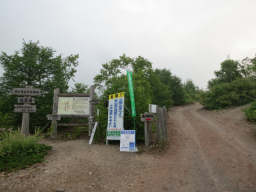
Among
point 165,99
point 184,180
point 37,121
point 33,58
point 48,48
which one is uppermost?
point 48,48

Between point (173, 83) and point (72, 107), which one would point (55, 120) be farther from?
point (173, 83)

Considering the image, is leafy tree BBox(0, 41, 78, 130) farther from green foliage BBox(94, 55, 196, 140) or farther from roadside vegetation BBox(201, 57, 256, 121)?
roadside vegetation BBox(201, 57, 256, 121)

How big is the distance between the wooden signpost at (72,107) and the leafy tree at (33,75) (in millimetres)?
1213

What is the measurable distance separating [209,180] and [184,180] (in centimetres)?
56

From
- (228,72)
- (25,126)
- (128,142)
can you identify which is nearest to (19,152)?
(25,126)

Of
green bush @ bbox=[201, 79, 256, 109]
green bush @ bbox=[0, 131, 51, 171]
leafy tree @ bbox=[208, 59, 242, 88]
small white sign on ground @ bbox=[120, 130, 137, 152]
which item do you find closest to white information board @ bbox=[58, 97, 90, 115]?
green bush @ bbox=[0, 131, 51, 171]

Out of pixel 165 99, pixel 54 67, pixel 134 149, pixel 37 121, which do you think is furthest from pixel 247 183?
pixel 165 99

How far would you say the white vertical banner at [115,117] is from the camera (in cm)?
653

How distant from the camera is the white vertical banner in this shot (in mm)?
6527

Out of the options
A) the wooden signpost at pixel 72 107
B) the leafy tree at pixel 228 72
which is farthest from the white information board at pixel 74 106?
the leafy tree at pixel 228 72

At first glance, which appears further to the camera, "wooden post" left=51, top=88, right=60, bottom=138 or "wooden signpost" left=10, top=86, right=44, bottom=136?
"wooden post" left=51, top=88, right=60, bottom=138

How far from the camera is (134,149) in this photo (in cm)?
584

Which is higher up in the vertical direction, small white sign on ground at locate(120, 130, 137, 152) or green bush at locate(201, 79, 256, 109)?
green bush at locate(201, 79, 256, 109)

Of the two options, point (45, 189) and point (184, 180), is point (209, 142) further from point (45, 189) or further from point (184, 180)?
point (45, 189)
